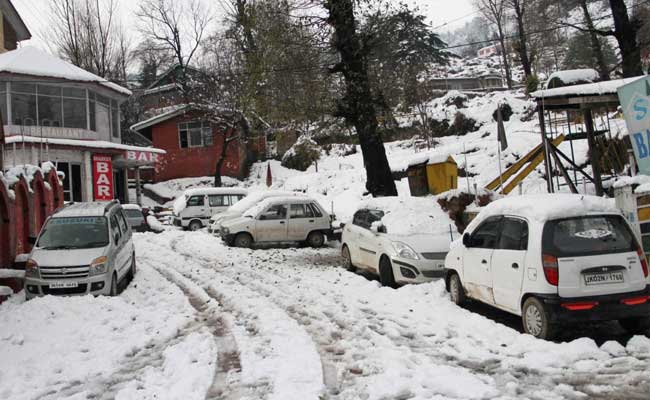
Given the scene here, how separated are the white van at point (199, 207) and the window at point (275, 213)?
28.5 feet

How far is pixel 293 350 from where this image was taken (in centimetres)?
678

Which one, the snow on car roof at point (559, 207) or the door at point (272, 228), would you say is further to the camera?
the door at point (272, 228)

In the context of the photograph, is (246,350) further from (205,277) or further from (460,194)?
(460,194)

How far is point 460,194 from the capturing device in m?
12.9

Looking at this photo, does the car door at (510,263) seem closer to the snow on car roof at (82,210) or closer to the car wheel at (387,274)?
the car wheel at (387,274)

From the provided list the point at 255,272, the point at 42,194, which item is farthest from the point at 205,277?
the point at 42,194

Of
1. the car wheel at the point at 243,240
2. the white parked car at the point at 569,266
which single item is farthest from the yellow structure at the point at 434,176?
the white parked car at the point at 569,266

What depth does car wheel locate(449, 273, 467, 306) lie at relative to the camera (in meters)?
8.62

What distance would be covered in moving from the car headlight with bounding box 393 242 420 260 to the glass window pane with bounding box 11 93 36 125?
78.3ft

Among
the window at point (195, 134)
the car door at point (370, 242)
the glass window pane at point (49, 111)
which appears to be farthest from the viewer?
the window at point (195, 134)

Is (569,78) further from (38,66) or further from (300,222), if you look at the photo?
(38,66)

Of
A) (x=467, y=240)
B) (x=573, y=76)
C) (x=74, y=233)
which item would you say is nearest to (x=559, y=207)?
(x=467, y=240)

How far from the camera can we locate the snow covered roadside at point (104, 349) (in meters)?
5.90

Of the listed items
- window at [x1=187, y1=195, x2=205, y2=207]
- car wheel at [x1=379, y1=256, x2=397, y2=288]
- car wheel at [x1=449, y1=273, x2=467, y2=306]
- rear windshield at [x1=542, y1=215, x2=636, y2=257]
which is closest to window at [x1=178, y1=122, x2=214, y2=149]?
window at [x1=187, y1=195, x2=205, y2=207]
